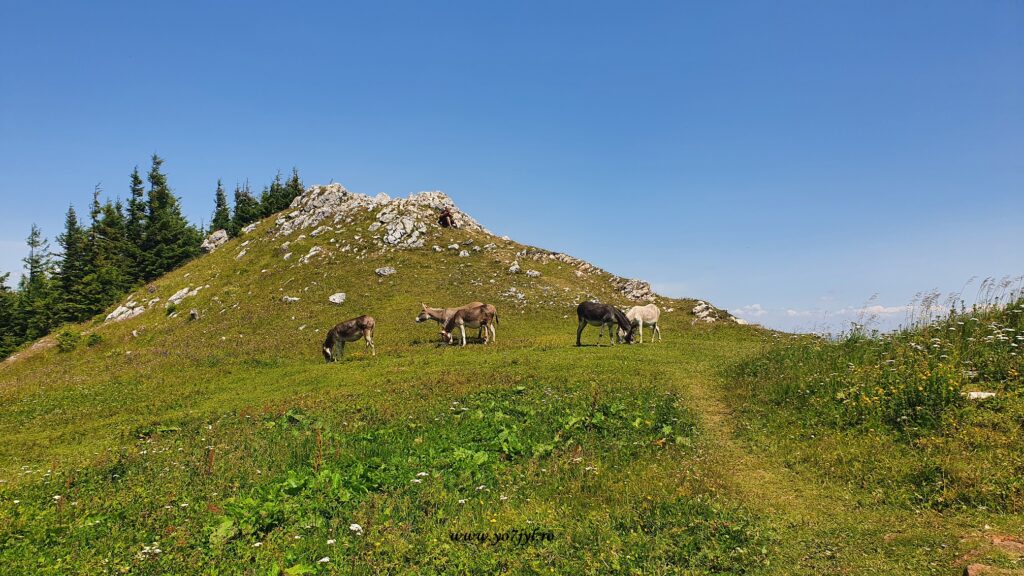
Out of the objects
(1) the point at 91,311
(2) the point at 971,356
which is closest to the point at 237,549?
(2) the point at 971,356

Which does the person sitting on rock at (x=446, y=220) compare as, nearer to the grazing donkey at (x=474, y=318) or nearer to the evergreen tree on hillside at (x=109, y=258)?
the grazing donkey at (x=474, y=318)

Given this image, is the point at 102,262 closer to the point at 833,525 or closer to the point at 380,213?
the point at 380,213

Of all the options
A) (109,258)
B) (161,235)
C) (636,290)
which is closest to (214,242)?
(161,235)

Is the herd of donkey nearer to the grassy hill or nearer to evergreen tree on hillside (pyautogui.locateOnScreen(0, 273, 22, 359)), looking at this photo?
the grassy hill

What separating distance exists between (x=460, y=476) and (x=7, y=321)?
8911cm

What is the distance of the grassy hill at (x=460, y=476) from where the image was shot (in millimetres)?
7285

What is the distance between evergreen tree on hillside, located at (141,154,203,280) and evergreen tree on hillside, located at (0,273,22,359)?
54.4 feet

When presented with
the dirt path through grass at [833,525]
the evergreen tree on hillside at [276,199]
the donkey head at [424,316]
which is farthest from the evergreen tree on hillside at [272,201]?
the dirt path through grass at [833,525]

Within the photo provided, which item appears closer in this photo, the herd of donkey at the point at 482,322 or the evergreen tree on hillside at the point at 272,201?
the herd of donkey at the point at 482,322

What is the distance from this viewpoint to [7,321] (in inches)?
2623

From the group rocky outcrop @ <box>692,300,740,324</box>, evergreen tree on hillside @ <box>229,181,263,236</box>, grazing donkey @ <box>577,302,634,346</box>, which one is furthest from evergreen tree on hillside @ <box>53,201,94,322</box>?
rocky outcrop @ <box>692,300,740,324</box>

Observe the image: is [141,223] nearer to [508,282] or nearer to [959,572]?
[508,282]

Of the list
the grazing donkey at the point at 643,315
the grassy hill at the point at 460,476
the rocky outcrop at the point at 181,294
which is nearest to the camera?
the grassy hill at the point at 460,476

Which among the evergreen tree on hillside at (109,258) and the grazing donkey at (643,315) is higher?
the evergreen tree on hillside at (109,258)
